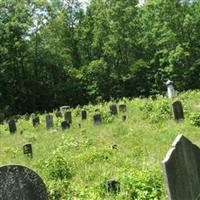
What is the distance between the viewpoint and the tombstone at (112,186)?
9.36 m

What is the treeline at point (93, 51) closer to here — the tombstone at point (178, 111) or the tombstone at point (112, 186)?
the tombstone at point (178, 111)

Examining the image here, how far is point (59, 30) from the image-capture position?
174ft

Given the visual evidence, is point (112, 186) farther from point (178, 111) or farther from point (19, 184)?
point (178, 111)

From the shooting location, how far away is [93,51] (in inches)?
2092

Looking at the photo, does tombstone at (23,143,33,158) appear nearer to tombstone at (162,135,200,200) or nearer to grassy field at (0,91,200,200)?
grassy field at (0,91,200,200)

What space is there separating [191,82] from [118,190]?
38.3 metres

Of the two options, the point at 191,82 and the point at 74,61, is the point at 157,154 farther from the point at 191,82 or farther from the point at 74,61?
the point at 74,61

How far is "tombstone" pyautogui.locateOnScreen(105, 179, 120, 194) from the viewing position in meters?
9.36

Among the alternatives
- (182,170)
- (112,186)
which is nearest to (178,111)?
(112,186)

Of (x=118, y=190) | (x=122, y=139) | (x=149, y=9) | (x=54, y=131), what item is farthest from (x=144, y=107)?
(x=149, y=9)

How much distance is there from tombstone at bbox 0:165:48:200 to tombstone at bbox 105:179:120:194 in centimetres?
235

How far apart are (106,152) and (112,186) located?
12.4 ft

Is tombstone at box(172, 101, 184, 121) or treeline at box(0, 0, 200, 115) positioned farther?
treeline at box(0, 0, 200, 115)

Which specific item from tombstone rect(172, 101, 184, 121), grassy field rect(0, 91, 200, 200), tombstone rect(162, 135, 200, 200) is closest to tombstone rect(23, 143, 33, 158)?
grassy field rect(0, 91, 200, 200)
